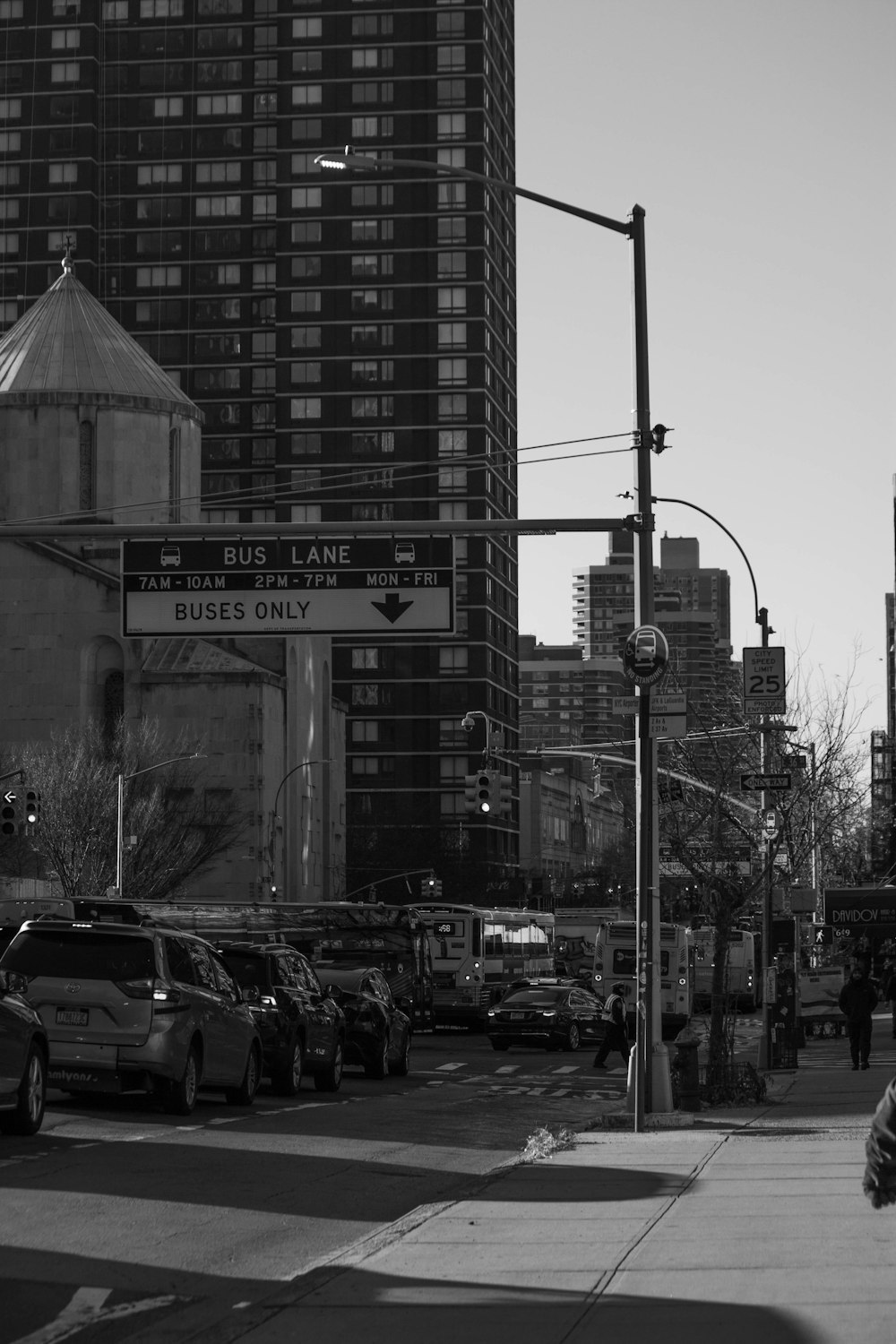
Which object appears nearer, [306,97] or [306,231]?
[306,231]

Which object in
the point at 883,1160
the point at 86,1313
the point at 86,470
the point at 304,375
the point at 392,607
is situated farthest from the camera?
the point at 304,375

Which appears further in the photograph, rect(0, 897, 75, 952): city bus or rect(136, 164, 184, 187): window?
rect(136, 164, 184, 187): window

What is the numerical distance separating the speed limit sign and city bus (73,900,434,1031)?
17.8 metres

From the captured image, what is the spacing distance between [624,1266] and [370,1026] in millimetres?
19075

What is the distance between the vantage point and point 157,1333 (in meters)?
8.97

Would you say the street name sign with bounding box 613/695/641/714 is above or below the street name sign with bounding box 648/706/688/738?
above

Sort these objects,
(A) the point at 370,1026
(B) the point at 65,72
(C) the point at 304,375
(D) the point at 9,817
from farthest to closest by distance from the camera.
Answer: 1. (B) the point at 65,72
2. (C) the point at 304,375
3. (D) the point at 9,817
4. (A) the point at 370,1026

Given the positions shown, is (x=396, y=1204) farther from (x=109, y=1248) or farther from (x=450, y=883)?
(x=450, y=883)

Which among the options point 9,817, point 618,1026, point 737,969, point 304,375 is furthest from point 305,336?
point 618,1026

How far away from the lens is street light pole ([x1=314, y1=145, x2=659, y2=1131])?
19.3 metres

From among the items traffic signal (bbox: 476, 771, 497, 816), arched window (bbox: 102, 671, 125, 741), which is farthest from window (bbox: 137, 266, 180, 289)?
traffic signal (bbox: 476, 771, 497, 816)

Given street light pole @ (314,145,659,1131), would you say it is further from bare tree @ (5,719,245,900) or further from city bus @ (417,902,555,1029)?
bare tree @ (5,719,245,900)

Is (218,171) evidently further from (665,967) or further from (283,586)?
(283,586)

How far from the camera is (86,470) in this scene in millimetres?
94188
